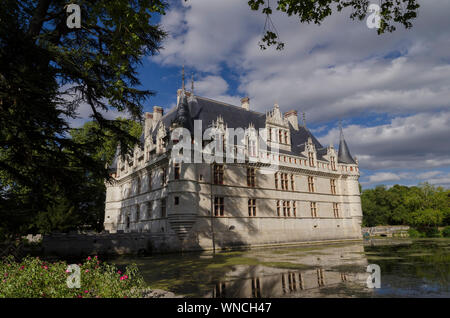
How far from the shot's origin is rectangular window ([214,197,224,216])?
21141 millimetres

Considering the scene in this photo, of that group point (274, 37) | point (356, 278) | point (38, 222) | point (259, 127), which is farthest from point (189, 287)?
point (259, 127)

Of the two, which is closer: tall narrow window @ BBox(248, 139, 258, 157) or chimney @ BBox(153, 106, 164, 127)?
tall narrow window @ BBox(248, 139, 258, 157)

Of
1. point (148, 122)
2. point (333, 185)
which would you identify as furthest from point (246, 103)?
point (333, 185)

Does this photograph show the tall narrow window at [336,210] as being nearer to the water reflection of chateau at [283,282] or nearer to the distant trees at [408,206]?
the distant trees at [408,206]

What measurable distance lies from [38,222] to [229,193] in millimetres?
13319

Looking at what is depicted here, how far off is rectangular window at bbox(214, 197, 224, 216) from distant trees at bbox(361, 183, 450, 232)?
29665 millimetres

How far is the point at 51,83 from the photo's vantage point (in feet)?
25.4

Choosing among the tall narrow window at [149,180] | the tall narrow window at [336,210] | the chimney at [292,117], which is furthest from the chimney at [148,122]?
the tall narrow window at [336,210]

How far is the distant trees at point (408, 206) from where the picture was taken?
4112 cm

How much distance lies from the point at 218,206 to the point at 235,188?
2.13 m

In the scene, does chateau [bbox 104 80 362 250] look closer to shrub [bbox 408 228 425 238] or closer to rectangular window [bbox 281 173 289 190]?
rectangular window [bbox 281 173 289 190]

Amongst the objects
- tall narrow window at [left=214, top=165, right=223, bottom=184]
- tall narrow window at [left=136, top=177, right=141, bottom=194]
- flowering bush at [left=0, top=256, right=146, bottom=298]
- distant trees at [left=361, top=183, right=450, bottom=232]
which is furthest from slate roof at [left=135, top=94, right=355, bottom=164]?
distant trees at [left=361, top=183, right=450, bottom=232]

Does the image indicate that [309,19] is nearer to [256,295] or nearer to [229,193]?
[256,295]
